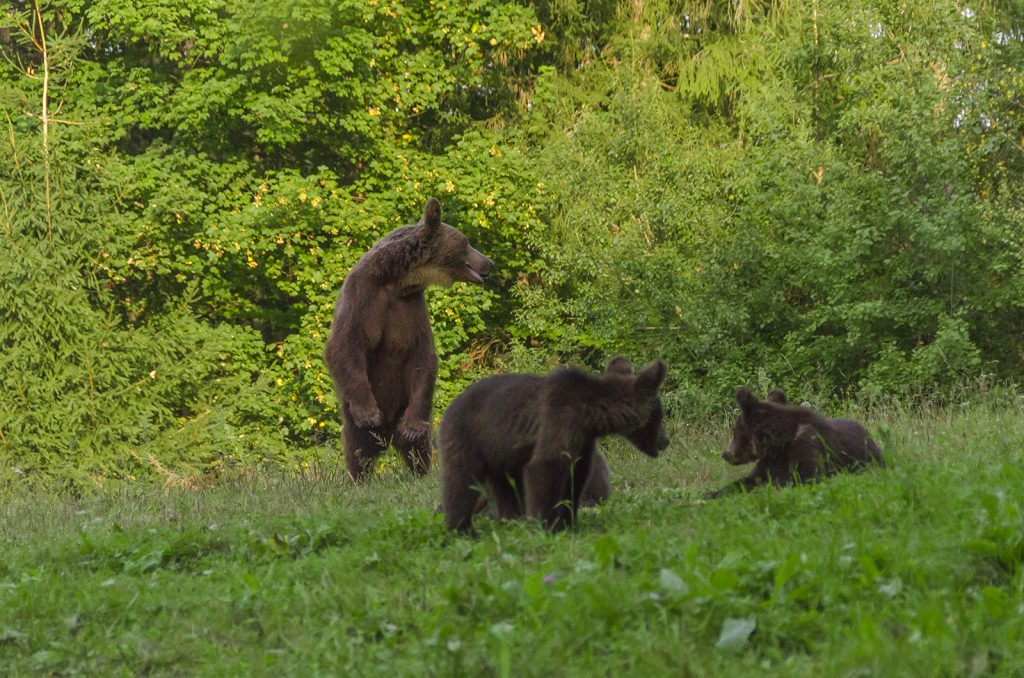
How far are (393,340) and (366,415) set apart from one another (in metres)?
0.75

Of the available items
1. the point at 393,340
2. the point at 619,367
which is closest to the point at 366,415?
the point at 393,340

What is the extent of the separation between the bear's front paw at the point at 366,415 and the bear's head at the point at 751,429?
12.0 feet

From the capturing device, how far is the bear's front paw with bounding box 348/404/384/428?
11.0m

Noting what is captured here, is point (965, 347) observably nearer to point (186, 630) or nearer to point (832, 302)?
point (832, 302)

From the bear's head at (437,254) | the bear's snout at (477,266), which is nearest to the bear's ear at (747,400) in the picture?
the bear's head at (437,254)

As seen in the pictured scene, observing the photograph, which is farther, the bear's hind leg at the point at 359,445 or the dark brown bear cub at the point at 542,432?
the bear's hind leg at the point at 359,445

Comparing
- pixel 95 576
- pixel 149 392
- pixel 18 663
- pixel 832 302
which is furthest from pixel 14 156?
pixel 18 663

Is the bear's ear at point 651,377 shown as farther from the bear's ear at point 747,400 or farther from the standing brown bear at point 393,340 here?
the standing brown bear at point 393,340

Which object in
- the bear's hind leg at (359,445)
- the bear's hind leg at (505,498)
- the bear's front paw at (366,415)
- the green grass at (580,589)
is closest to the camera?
the green grass at (580,589)

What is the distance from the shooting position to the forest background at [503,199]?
1862 centimetres

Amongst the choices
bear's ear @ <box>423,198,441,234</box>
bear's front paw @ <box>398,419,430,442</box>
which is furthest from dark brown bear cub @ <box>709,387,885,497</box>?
bear's ear @ <box>423,198,441,234</box>

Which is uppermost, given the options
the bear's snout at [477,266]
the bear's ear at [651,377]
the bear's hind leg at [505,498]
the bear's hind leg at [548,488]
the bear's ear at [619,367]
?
the bear's ear at [651,377]

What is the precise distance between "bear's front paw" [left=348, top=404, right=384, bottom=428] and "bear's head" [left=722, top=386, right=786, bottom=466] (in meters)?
3.65

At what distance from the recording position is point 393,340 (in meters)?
11.2
